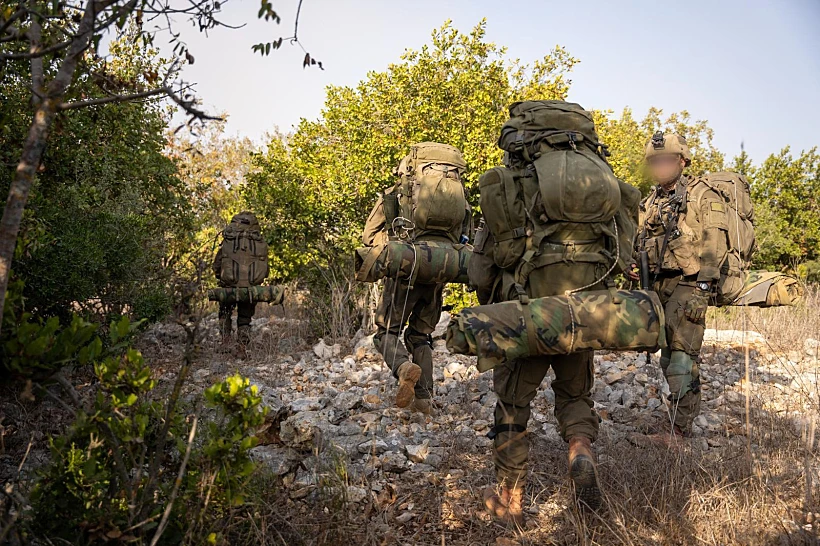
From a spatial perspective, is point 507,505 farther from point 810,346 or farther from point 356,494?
point 810,346

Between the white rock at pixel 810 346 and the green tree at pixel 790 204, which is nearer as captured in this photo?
the white rock at pixel 810 346

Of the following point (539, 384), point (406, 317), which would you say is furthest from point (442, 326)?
point (539, 384)

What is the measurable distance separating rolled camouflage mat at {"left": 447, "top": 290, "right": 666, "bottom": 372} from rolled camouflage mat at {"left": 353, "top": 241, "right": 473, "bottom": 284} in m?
2.01

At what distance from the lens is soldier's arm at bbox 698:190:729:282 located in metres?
4.58

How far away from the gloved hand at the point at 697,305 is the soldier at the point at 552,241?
145cm

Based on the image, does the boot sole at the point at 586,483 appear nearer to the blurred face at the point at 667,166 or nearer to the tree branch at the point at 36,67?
the blurred face at the point at 667,166

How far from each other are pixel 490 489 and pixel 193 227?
21.6ft

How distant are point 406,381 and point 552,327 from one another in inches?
84.7

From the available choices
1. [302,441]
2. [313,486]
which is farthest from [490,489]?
[302,441]

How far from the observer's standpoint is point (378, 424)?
5.01 metres

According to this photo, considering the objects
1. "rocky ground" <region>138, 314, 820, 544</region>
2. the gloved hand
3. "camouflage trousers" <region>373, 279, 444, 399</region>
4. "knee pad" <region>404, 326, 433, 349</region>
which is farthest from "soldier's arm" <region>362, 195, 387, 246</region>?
the gloved hand

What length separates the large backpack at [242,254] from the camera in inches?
329

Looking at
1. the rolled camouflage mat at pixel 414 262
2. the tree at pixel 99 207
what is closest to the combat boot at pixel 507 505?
the rolled camouflage mat at pixel 414 262

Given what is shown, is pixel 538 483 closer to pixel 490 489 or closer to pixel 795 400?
pixel 490 489
